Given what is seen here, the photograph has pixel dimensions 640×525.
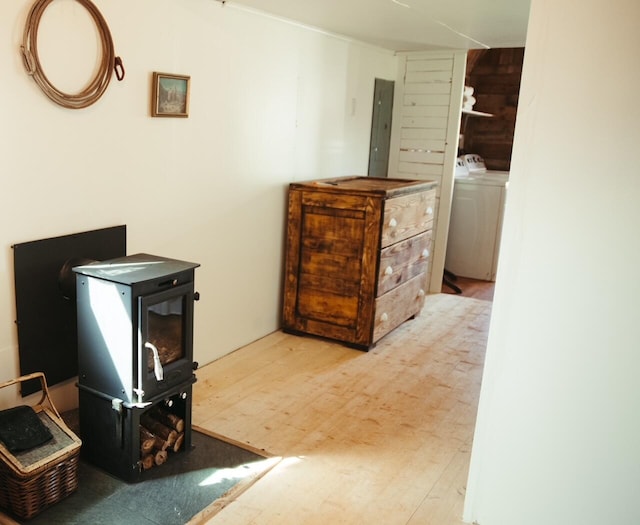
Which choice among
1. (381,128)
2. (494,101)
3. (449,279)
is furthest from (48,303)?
(494,101)

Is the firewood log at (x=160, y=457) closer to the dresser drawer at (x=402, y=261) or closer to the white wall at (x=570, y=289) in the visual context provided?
the white wall at (x=570, y=289)

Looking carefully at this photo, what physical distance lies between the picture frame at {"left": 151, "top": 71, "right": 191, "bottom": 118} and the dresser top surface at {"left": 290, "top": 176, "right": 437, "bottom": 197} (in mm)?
1028

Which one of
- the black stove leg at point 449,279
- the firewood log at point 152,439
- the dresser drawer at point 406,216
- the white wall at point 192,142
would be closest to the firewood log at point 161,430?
the firewood log at point 152,439

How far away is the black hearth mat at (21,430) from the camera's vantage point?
79.0 inches

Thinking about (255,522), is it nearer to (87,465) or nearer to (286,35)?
(87,465)

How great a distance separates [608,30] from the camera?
172cm

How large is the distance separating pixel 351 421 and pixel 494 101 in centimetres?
461

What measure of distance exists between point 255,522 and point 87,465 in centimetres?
73

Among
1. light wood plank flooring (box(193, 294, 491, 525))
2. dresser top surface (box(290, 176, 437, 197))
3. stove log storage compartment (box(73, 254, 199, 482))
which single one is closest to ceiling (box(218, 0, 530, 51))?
dresser top surface (box(290, 176, 437, 197))

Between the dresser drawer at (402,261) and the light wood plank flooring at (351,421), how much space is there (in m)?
0.40

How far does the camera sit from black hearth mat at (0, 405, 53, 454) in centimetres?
201

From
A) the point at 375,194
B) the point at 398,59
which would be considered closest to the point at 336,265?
the point at 375,194

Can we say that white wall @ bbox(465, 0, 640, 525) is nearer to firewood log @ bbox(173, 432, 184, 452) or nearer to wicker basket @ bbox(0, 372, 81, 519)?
firewood log @ bbox(173, 432, 184, 452)

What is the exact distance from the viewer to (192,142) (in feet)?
9.79
